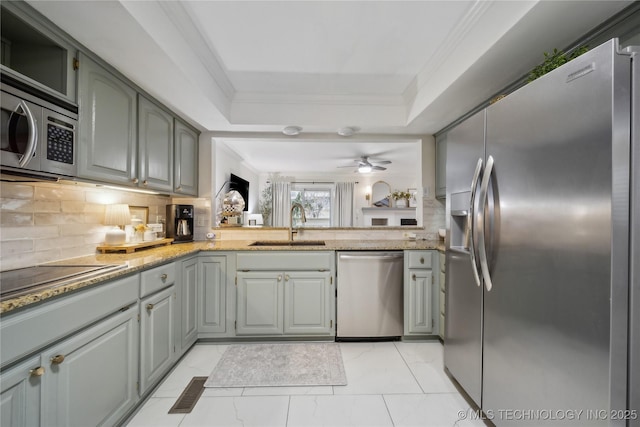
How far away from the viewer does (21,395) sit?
89cm

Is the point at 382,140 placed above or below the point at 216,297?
above

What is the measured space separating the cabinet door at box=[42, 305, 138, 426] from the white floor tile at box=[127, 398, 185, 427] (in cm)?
11

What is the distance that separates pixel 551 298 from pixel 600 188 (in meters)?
0.44

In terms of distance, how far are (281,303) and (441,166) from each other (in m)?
2.23

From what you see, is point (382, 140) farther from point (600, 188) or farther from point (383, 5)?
point (600, 188)

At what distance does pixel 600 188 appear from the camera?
2.72 ft

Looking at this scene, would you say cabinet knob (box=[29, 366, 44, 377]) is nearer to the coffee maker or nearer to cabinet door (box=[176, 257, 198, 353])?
cabinet door (box=[176, 257, 198, 353])

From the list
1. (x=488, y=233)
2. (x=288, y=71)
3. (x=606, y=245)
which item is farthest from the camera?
(x=288, y=71)

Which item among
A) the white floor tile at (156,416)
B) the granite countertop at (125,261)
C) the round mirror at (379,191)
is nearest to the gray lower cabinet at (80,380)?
the white floor tile at (156,416)

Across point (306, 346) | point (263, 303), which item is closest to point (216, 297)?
point (263, 303)

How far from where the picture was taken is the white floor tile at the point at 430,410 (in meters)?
1.47

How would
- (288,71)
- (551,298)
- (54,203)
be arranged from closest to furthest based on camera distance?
(551,298)
(54,203)
(288,71)

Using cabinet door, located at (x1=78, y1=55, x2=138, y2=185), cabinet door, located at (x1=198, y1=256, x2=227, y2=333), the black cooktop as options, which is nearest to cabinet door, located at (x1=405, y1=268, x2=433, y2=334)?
cabinet door, located at (x1=198, y1=256, x2=227, y2=333)

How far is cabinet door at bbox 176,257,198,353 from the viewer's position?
2.06 metres
